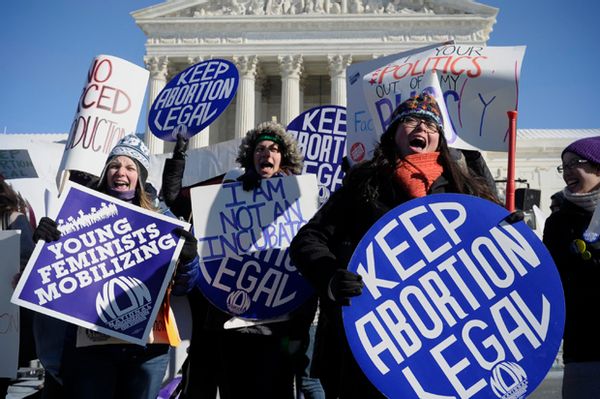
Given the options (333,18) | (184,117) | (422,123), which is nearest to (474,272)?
(422,123)

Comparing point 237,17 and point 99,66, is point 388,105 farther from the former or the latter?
point 237,17

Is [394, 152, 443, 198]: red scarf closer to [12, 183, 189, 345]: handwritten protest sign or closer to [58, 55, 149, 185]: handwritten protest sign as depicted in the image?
[12, 183, 189, 345]: handwritten protest sign

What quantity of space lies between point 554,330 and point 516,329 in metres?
0.12

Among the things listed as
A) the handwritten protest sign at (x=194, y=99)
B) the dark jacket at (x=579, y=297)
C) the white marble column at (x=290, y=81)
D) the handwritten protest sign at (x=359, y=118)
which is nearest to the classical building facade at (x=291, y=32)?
the white marble column at (x=290, y=81)

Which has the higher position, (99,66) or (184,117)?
(99,66)

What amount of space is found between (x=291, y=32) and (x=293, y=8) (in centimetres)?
158

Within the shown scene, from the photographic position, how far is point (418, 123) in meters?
2.61

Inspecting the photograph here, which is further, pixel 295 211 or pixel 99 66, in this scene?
pixel 99 66

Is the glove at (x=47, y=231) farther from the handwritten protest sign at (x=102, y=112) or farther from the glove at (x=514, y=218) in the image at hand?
the glove at (x=514, y=218)

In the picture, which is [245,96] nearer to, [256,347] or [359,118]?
[359,118]

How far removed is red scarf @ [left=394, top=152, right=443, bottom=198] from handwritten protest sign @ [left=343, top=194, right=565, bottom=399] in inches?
8.1

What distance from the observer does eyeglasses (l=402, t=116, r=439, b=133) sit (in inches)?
103

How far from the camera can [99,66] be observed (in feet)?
17.4

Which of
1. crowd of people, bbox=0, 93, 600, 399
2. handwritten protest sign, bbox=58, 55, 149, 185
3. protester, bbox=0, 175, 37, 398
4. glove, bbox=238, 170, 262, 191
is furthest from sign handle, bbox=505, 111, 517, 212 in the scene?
handwritten protest sign, bbox=58, 55, 149, 185
